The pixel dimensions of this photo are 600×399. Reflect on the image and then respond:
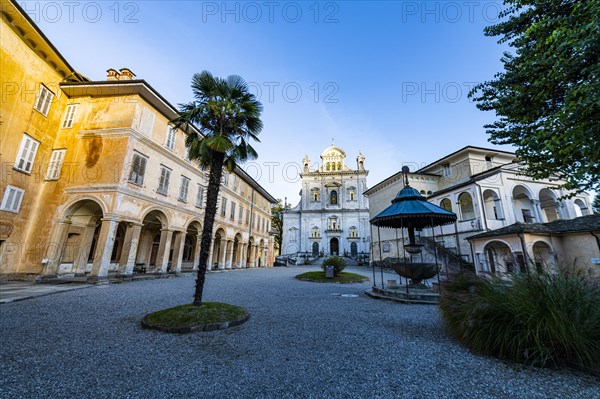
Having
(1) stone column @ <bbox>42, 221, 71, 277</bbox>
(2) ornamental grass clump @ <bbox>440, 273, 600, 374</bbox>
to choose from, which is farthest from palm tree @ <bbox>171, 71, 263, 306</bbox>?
(1) stone column @ <bbox>42, 221, 71, 277</bbox>

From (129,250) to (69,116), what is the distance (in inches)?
383

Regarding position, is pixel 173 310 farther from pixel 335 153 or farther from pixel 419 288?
pixel 335 153

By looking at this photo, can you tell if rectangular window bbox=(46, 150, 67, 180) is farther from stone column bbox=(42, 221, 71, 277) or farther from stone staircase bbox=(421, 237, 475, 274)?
stone staircase bbox=(421, 237, 475, 274)

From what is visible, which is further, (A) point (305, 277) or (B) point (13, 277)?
(A) point (305, 277)

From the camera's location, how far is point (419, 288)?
1017 centimetres

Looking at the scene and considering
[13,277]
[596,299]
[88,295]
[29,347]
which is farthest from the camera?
[13,277]

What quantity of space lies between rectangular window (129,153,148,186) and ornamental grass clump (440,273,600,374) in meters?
16.7

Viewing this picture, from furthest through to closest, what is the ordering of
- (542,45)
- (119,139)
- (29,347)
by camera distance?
(119,139) < (542,45) < (29,347)

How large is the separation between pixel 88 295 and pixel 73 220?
8.15 metres

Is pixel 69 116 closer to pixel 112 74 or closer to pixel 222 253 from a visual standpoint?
pixel 112 74

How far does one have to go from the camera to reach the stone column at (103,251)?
12.2m

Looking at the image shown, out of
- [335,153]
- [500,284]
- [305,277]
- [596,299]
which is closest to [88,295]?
[305,277]

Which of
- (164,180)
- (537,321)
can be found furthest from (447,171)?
(164,180)

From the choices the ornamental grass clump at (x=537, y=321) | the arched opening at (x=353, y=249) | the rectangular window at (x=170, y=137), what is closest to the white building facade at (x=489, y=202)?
the arched opening at (x=353, y=249)
